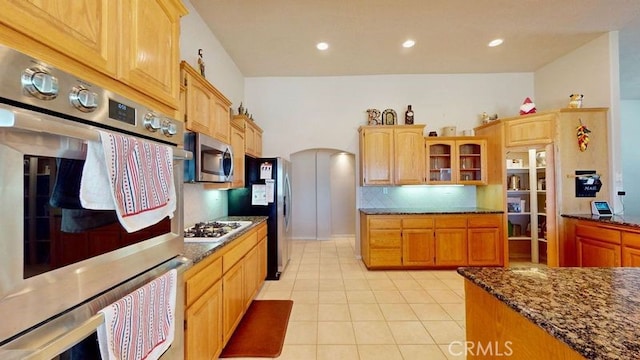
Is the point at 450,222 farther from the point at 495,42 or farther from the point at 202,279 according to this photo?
the point at 202,279

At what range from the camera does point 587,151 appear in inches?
148

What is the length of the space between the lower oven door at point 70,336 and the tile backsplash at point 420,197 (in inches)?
169

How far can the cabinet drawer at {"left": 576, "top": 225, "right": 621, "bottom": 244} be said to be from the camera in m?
2.97

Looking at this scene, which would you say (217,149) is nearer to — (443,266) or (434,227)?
(434,227)

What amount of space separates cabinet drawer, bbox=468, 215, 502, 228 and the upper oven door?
4485 millimetres

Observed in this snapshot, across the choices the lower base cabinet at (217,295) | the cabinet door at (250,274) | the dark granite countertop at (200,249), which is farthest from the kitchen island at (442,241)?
the dark granite countertop at (200,249)

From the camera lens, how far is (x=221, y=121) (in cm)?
279

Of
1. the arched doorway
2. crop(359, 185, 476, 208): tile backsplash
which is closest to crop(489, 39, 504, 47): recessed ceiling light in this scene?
crop(359, 185, 476, 208): tile backsplash

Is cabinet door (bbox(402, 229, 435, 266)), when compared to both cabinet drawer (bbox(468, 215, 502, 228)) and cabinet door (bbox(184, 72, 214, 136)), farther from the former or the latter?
cabinet door (bbox(184, 72, 214, 136))

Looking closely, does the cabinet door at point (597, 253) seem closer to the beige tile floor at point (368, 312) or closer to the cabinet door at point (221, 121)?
the beige tile floor at point (368, 312)

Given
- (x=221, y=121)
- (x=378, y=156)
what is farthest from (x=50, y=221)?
(x=378, y=156)

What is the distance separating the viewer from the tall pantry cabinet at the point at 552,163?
3.73 meters

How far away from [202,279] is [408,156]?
3.71 metres

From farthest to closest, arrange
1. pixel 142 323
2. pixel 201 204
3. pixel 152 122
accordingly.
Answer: pixel 201 204 < pixel 152 122 < pixel 142 323
